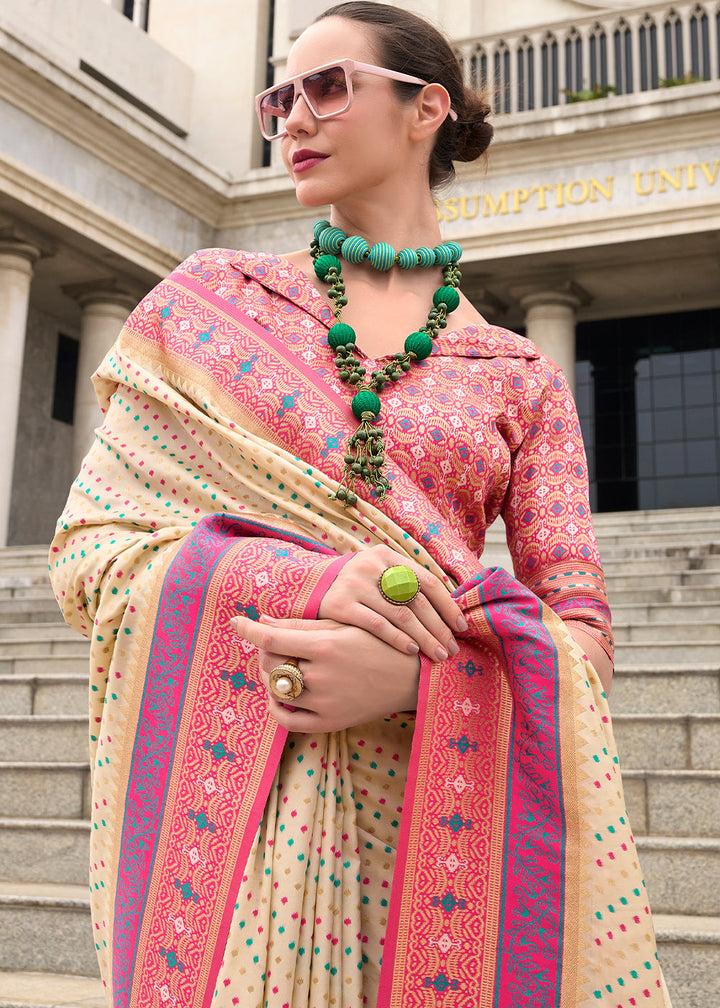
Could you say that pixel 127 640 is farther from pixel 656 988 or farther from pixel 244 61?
pixel 244 61

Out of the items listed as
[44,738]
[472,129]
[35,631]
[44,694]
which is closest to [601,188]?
[35,631]

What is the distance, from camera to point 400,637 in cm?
119

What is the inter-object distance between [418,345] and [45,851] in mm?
3040

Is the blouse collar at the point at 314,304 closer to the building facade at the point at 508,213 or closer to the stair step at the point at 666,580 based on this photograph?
the stair step at the point at 666,580

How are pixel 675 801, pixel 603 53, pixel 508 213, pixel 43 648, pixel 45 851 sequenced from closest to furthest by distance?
pixel 675 801 < pixel 45 851 < pixel 43 648 < pixel 508 213 < pixel 603 53

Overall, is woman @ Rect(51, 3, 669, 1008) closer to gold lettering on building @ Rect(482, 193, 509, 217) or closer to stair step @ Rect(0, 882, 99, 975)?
stair step @ Rect(0, 882, 99, 975)

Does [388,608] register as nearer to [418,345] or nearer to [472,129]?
[418,345]

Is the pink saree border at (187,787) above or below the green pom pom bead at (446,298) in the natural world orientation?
below

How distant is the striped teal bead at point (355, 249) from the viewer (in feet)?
5.35

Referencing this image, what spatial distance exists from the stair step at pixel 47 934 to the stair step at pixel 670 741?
202 centimetres

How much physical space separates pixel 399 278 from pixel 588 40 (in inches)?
561

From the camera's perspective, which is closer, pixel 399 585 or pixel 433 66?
pixel 399 585

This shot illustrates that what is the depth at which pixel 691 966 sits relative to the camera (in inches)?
115

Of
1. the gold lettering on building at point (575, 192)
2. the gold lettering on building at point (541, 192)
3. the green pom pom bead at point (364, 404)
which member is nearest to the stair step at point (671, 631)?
the green pom pom bead at point (364, 404)
